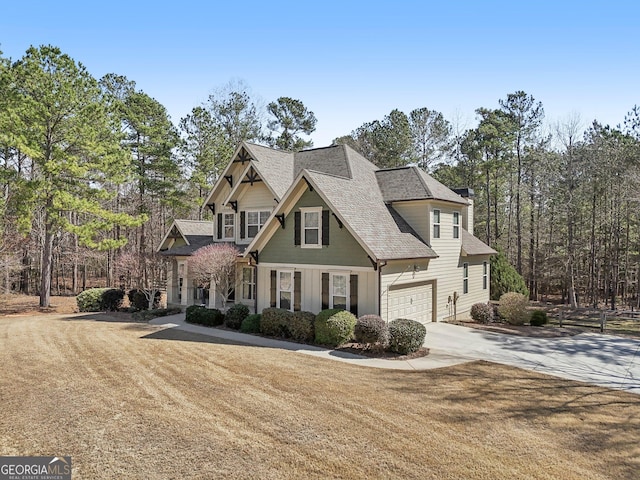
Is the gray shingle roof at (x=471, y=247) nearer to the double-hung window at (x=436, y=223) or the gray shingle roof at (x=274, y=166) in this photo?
the double-hung window at (x=436, y=223)

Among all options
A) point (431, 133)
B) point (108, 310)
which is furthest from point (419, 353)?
point (431, 133)

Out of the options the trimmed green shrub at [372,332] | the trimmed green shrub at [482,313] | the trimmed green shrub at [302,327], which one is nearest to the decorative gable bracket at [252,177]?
the trimmed green shrub at [302,327]

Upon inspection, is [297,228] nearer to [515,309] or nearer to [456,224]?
[456,224]

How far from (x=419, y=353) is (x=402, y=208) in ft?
26.1

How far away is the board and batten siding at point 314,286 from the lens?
15.9 metres

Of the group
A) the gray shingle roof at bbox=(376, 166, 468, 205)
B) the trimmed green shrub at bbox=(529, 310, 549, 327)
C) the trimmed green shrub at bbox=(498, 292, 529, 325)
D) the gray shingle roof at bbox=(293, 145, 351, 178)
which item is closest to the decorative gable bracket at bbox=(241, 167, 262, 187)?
the gray shingle roof at bbox=(293, 145, 351, 178)

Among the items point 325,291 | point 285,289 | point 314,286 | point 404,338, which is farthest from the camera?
point 285,289

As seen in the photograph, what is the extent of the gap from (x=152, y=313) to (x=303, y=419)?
52.0 feet

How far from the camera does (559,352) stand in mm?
14383

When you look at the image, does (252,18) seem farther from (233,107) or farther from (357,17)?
(233,107)

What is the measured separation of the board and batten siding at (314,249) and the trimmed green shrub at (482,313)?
27.4 ft


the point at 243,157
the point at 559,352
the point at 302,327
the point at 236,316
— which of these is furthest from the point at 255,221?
the point at 559,352

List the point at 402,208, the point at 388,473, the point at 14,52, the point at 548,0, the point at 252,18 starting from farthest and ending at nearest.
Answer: the point at 14,52, the point at 402,208, the point at 252,18, the point at 548,0, the point at 388,473

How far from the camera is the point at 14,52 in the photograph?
23.0 m
